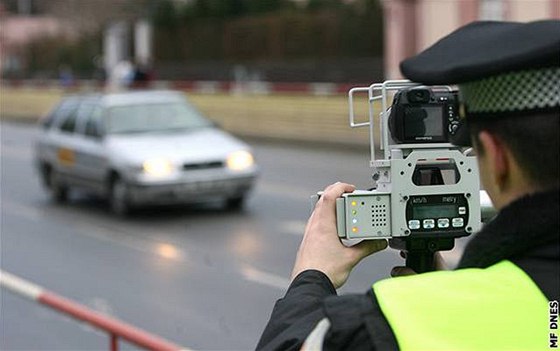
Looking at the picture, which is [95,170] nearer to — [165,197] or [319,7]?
[165,197]

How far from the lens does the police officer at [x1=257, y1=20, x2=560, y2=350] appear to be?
5.43ft

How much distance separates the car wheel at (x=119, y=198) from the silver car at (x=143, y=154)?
1cm

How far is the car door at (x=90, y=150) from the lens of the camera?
554 inches

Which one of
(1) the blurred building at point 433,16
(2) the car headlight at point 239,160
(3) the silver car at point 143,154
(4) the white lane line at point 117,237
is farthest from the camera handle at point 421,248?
(1) the blurred building at point 433,16

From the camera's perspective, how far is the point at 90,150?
47.1 ft

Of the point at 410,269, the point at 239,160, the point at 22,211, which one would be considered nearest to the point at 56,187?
the point at 22,211

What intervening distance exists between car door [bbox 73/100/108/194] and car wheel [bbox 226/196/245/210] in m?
1.62

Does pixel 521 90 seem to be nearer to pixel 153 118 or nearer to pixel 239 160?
pixel 239 160

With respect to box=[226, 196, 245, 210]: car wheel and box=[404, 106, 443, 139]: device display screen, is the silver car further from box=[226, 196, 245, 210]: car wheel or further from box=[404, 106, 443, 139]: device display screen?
box=[404, 106, 443, 139]: device display screen

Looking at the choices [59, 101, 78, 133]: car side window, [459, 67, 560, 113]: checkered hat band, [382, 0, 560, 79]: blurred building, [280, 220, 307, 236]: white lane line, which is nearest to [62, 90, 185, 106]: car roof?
[59, 101, 78, 133]: car side window

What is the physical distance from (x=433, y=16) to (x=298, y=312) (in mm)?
27285

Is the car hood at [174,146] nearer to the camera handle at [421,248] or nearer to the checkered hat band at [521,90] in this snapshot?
the camera handle at [421,248]

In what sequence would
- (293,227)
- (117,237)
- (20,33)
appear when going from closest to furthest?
(117,237)
(293,227)
(20,33)

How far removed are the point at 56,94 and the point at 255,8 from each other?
8691 millimetres
